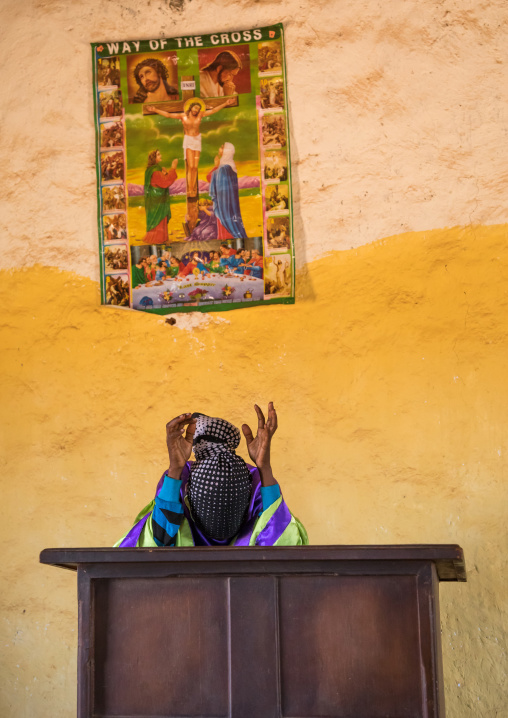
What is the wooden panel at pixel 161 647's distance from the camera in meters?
2.07

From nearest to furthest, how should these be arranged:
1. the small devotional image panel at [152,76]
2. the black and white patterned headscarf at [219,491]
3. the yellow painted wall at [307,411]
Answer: the black and white patterned headscarf at [219,491] < the yellow painted wall at [307,411] < the small devotional image panel at [152,76]

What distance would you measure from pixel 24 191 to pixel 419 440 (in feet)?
8.17

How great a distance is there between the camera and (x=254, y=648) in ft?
6.81

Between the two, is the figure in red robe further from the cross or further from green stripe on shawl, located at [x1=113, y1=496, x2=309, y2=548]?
green stripe on shawl, located at [x1=113, y1=496, x2=309, y2=548]

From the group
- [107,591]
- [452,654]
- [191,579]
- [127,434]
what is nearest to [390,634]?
[191,579]

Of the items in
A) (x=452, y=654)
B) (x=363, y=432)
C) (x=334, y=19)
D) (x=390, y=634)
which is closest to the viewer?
(x=390, y=634)

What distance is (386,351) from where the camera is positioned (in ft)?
13.4

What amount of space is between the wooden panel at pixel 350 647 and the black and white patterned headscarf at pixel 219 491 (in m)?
0.68

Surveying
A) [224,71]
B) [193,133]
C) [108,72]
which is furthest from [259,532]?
[108,72]

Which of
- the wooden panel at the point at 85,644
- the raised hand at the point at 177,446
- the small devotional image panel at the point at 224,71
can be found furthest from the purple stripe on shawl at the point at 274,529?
the small devotional image panel at the point at 224,71

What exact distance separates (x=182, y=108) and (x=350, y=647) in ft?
10.6

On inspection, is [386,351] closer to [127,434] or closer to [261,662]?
[127,434]

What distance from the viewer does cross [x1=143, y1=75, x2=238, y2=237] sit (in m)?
4.39

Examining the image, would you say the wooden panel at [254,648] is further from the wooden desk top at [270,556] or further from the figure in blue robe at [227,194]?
the figure in blue robe at [227,194]
